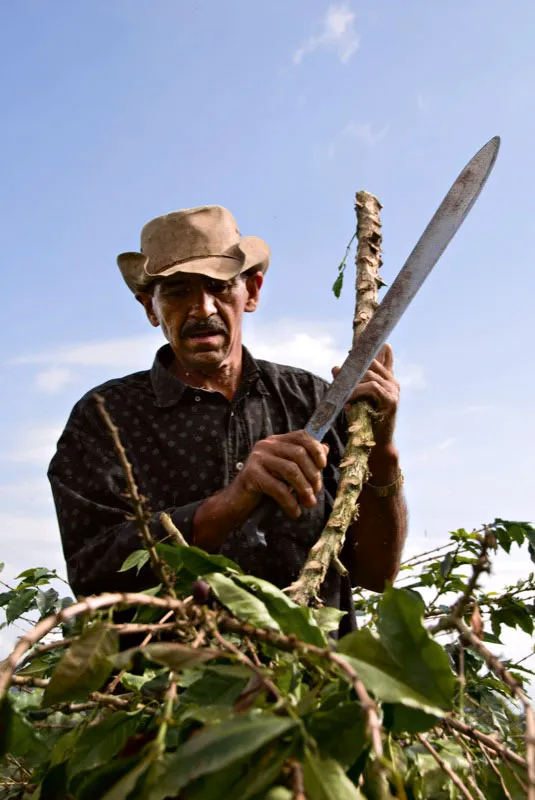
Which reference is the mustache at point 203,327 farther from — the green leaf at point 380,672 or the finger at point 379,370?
the green leaf at point 380,672

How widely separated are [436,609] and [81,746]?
2.04 meters

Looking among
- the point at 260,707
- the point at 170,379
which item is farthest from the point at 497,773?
the point at 170,379

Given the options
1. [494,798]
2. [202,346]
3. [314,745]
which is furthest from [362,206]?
[314,745]

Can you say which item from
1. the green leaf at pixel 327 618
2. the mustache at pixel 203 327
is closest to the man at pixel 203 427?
the mustache at pixel 203 327

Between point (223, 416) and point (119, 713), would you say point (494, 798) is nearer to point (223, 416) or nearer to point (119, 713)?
point (119, 713)

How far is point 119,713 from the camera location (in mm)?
1105

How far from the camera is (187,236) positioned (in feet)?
10.4

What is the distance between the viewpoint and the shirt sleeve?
2467mm

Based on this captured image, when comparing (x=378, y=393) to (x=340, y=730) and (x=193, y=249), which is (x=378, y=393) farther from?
(x=340, y=730)

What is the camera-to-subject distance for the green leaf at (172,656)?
89cm

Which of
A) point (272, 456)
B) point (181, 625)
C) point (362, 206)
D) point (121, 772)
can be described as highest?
point (362, 206)

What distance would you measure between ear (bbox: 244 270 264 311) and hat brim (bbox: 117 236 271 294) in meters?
0.04

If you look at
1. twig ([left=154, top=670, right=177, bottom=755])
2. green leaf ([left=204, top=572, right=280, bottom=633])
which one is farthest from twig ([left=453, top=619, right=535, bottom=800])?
twig ([left=154, top=670, right=177, bottom=755])

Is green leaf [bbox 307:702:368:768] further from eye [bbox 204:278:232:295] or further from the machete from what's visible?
eye [bbox 204:278:232:295]
